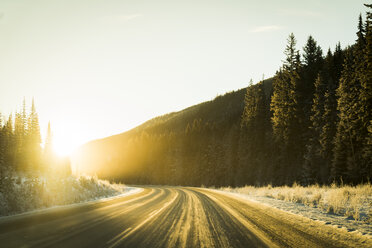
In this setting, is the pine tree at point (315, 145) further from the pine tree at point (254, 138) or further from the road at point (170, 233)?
the road at point (170, 233)

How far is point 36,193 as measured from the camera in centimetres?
1235

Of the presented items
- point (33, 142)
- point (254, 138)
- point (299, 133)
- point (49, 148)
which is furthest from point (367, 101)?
point (49, 148)

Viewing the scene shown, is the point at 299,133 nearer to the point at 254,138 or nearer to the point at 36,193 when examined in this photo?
the point at 254,138

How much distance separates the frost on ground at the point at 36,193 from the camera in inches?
408

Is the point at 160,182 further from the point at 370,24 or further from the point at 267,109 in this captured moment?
the point at 370,24

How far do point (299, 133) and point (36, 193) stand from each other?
38.4 m

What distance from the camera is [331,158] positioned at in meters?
32.9

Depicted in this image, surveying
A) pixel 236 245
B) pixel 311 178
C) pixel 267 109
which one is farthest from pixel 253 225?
pixel 267 109

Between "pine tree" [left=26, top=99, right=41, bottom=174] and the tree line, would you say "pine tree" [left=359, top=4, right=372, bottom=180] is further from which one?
"pine tree" [left=26, top=99, right=41, bottom=174]

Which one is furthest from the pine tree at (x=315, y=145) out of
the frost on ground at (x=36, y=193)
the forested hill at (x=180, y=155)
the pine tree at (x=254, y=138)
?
the frost on ground at (x=36, y=193)

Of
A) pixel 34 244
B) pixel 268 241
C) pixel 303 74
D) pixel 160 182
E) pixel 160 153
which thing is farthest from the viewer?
pixel 160 153

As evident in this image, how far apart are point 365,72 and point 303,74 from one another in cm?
1861

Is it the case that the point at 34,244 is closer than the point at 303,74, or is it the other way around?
the point at 34,244

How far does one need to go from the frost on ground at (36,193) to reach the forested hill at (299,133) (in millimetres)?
28182
